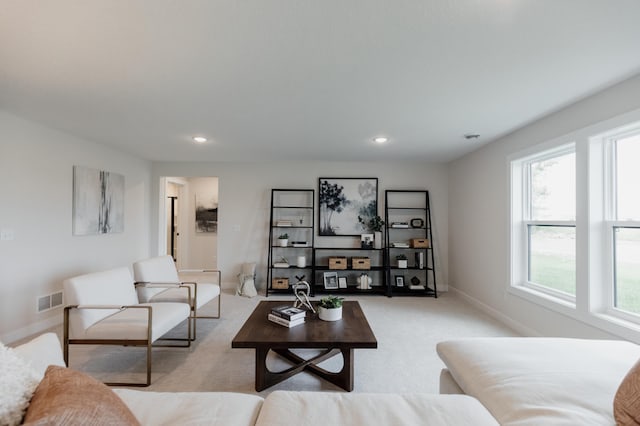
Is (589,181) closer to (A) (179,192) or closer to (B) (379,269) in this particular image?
(B) (379,269)

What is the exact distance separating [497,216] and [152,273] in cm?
419

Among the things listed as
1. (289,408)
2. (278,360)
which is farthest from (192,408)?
(278,360)

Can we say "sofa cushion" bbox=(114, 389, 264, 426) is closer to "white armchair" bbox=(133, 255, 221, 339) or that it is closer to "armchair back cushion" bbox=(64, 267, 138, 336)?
"armchair back cushion" bbox=(64, 267, 138, 336)

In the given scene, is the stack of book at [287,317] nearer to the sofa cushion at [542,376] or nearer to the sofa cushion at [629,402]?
the sofa cushion at [542,376]

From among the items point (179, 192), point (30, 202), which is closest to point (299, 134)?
point (30, 202)

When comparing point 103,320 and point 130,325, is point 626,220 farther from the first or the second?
point 103,320

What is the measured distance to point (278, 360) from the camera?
2662mm

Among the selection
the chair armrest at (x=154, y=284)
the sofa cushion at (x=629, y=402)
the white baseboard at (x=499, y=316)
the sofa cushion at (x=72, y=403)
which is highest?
the sofa cushion at (x=72, y=403)

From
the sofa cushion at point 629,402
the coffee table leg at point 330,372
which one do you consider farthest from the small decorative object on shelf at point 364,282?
the sofa cushion at point 629,402

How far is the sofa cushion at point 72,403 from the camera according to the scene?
0.70m

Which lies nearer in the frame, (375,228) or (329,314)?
(329,314)

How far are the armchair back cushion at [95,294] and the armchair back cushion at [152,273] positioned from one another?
0.25 meters

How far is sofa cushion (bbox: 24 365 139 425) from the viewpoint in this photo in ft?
2.30

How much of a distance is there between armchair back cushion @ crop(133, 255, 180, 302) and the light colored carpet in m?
0.58
